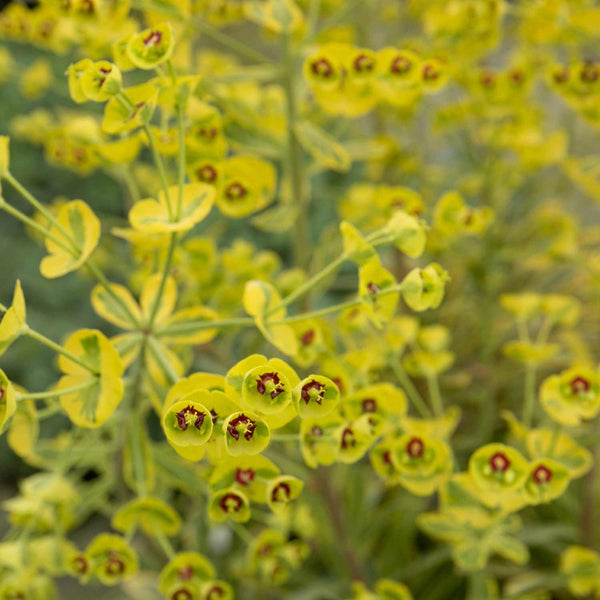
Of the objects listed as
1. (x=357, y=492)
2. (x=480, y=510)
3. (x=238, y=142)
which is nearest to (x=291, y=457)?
(x=357, y=492)

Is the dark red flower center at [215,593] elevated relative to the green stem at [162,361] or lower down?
lower down

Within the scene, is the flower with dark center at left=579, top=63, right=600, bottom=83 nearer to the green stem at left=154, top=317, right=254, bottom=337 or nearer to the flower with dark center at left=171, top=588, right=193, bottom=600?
the green stem at left=154, top=317, right=254, bottom=337

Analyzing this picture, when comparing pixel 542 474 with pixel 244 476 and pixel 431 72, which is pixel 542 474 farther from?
pixel 431 72

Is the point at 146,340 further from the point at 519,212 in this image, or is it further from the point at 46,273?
the point at 519,212

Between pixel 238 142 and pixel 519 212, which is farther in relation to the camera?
pixel 519 212

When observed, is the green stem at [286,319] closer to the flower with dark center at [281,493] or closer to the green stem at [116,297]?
the green stem at [116,297]

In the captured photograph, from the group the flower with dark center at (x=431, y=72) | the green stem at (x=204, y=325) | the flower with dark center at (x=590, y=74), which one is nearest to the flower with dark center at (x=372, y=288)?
the green stem at (x=204, y=325)
